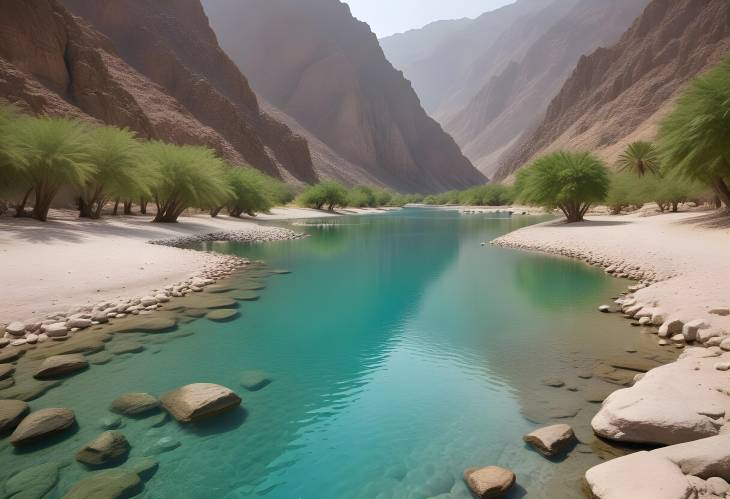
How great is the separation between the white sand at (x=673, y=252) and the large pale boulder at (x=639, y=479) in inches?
197

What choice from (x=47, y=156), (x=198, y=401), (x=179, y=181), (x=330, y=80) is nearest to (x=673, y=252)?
(x=198, y=401)

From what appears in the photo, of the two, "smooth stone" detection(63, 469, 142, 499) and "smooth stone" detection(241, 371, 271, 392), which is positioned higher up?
"smooth stone" detection(241, 371, 271, 392)

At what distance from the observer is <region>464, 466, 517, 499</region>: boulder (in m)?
4.38

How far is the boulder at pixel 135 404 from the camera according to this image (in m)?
6.00

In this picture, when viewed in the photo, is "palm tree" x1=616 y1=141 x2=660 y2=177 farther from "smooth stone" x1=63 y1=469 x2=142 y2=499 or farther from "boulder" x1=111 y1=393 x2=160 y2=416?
"smooth stone" x1=63 y1=469 x2=142 y2=499

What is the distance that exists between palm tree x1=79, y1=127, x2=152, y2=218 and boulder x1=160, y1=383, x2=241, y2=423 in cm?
2160

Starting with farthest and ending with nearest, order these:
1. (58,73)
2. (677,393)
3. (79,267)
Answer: (58,73) < (79,267) < (677,393)

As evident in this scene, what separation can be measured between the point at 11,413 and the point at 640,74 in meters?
98.8

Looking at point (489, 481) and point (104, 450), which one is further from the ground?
point (489, 481)

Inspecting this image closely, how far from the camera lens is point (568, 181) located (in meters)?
30.8

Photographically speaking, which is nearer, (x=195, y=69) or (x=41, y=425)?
(x=41, y=425)

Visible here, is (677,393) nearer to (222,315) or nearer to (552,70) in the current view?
(222,315)

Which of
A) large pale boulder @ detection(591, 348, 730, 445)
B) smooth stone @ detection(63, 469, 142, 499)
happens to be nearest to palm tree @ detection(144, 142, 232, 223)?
smooth stone @ detection(63, 469, 142, 499)

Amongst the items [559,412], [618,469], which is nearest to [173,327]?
[559,412]
